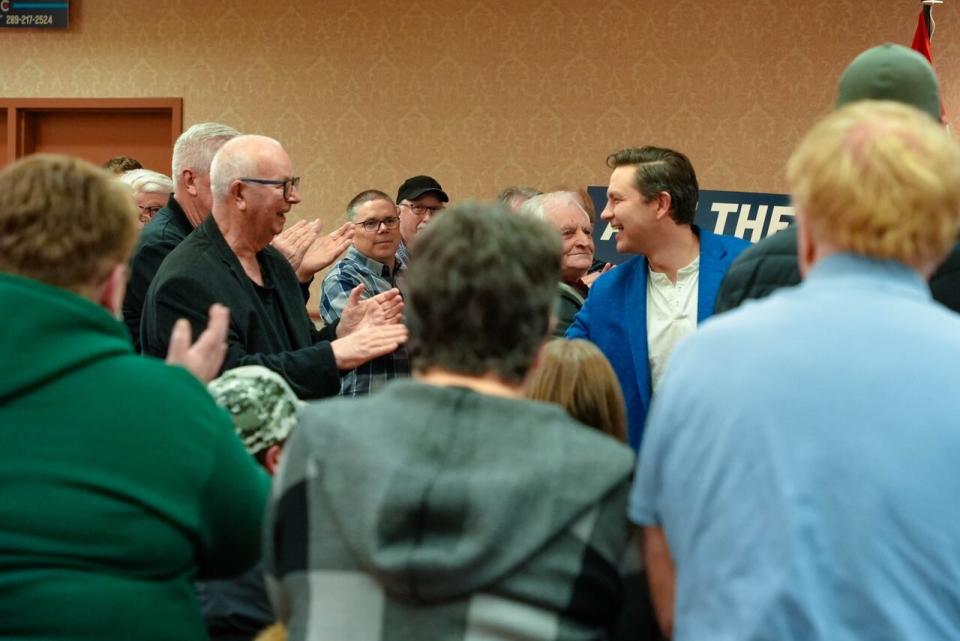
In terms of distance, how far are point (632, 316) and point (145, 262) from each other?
1.36 meters

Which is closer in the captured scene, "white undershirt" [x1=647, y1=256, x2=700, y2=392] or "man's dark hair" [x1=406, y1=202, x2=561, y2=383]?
"man's dark hair" [x1=406, y1=202, x2=561, y2=383]

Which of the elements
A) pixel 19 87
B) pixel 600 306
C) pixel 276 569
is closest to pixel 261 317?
pixel 600 306

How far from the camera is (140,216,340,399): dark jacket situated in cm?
277

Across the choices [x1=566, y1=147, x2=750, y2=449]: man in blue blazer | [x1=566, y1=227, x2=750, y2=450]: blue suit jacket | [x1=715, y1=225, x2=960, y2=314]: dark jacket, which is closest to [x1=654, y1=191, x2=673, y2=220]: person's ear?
[x1=566, y1=147, x2=750, y2=449]: man in blue blazer

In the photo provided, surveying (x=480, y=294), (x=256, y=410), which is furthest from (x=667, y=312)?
(x=480, y=294)

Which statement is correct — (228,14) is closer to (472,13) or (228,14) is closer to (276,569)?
(472,13)

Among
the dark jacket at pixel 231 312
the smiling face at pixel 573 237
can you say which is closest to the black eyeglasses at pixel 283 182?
the dark jacket at pixel 231 312

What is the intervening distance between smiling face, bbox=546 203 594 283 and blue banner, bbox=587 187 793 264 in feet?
5.34

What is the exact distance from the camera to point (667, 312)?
2.99 meters

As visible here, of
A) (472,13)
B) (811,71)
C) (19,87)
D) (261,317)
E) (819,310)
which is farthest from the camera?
(19,87)

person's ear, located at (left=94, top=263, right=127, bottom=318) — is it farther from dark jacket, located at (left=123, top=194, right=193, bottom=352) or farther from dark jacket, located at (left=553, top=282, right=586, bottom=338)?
dark jacket, located at (left=553, top=282, right=586, bottom=338)

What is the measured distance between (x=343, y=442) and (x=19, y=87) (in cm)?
631

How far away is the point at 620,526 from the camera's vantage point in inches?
51.3

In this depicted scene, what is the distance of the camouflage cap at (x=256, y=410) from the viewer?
6.01 ft
